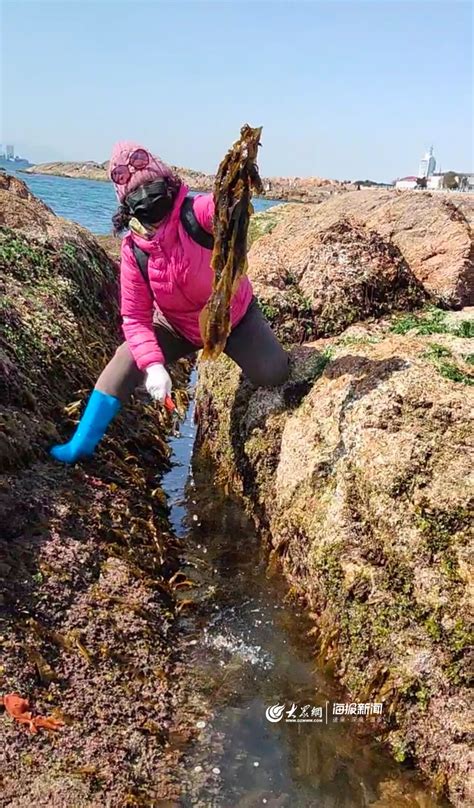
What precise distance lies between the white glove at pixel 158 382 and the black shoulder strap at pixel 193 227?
35.9 inches

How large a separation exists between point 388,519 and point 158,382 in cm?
184

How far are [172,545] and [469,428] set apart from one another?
238 cm

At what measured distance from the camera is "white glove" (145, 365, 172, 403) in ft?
14.9

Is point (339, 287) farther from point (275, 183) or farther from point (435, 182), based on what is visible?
point (275, 183)

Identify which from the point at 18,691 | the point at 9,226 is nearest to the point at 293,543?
the point at 18,691

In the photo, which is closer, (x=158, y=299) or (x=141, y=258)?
(x=141, y=258)

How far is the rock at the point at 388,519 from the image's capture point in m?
3.24

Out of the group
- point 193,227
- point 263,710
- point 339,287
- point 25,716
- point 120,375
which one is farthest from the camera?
point 339,287

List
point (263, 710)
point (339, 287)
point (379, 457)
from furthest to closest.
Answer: point (339, 287) → point (379, 457) → point (263, 710)

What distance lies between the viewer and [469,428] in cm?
380

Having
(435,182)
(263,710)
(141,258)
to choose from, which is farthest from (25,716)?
(435,182)

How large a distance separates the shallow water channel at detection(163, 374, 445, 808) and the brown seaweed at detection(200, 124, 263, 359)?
5.67 feet

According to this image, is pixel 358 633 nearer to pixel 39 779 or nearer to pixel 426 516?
pixel 426 516

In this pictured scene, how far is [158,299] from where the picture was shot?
468 centimetres
